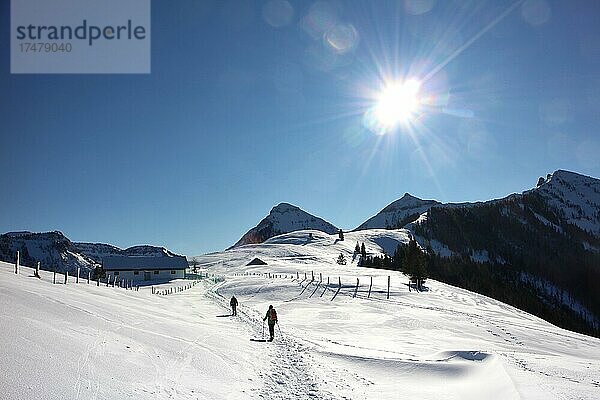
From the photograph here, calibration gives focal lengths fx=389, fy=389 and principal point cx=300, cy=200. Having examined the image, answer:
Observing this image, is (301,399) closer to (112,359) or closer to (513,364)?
(112,359)

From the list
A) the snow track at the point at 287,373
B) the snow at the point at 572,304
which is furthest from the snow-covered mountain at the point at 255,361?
the snow at the point at 572,304

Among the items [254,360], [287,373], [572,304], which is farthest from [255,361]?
[572,304]

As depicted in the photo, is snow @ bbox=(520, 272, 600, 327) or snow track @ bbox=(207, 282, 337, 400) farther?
snow @ bbox=(520, 272, 600, 327)

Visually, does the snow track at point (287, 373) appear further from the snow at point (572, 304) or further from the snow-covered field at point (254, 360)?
the snow at point (572, 304)

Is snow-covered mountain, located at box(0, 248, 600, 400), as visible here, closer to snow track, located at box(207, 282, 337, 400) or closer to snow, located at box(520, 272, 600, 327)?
snow track, located at box(207, 282, 337, 400)

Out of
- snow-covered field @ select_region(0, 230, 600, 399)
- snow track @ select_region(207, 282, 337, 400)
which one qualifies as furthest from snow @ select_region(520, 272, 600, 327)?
snow track @ select_region(207, 282, 337, 400)

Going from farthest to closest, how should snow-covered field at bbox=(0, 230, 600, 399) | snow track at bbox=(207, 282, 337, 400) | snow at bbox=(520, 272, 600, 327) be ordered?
snow at bbox=(520, 272, 600, 327)
snow track at bbox=(207, 282, 337, 400)
snow-covered field at bbox=(0, 230, 600, 399)

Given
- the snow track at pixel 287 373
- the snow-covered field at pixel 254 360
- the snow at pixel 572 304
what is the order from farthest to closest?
the snow at pixel 572 304
the snow track at pixel 287 373
the snow-covered field at pixel 254 360

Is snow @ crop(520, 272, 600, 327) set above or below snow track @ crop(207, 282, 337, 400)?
below

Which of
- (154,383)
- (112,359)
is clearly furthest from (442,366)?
(112,359)

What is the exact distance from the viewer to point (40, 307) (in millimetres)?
13367

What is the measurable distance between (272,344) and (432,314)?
728 inches

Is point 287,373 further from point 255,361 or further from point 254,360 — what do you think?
point 254,360

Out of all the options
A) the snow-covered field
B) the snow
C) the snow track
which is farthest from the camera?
the snow
